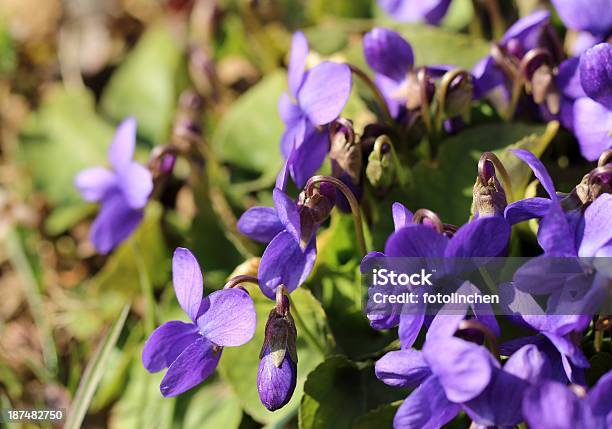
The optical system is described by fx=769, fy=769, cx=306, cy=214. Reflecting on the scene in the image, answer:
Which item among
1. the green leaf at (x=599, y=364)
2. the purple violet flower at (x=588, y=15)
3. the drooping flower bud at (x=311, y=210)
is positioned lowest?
the green leaf at (x=599, y=364)

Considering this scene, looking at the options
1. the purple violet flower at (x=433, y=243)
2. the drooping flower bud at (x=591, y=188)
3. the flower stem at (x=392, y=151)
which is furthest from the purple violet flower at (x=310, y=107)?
the drooping flower bud at (x=591, y=188)

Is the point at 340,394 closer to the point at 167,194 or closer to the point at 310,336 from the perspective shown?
the point at 310,336

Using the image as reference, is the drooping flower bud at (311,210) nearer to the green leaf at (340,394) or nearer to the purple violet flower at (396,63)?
the green leaf at (340,394)


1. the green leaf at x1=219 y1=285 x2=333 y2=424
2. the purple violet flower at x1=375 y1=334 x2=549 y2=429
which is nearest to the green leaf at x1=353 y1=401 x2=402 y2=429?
the green leaf at x1=219 y1=285 x2=333 y2=424

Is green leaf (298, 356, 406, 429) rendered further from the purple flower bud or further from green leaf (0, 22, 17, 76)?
green leaf (0, 22, 17, 76)

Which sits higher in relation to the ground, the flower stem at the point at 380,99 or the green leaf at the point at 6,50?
the flower stem at the point at 380,99

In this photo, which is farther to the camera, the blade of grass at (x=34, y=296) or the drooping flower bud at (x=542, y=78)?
the blade of grass at (x=34, y=296)

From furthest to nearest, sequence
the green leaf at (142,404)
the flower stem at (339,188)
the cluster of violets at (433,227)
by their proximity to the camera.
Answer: the green leaf at (142,404) < the flower stem at (339,188) < the cluster of violets at (433,227)
